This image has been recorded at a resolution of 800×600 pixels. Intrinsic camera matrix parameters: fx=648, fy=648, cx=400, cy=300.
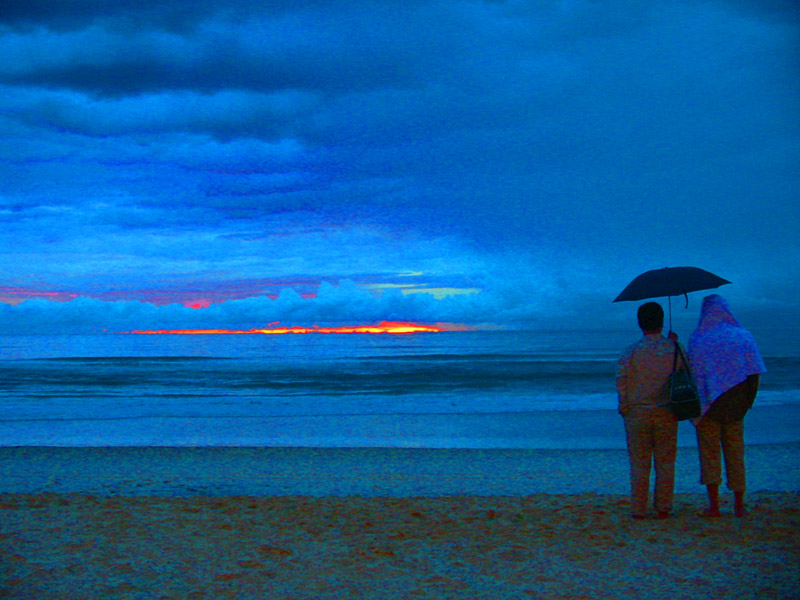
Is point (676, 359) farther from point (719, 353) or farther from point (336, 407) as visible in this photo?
point (336, 407)

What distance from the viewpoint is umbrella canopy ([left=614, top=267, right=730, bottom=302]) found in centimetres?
577

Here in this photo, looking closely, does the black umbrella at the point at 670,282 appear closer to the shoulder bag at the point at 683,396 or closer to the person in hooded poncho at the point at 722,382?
the person in hooded poncho at the point at 722,382

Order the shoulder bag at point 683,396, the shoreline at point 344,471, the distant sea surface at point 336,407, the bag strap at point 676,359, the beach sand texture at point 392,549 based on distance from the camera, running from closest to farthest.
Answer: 1. the beach sand texture at point 392,549
2. the shoulder bag at point 683,396
3. the bag strap at point 676,359
4. the shoreline at point 344,471
5. the distant sea surface at point 336,407

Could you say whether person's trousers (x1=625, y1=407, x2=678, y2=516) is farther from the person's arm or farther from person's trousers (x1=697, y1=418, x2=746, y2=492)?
person's trousers (x1=697, y1=418, x2=746, y2=492)

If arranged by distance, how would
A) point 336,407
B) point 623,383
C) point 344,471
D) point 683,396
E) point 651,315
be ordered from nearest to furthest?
point 683,396
point 651,315
point 623,383
point 344,471
point 336,407

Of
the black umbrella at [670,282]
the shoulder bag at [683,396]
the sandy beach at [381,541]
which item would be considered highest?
the black umbrella at [670,282]

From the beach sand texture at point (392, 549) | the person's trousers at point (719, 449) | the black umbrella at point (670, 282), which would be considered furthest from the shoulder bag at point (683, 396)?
the beach sand texture at point (392, 549)

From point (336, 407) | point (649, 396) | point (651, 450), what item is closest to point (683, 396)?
point (649, 396)

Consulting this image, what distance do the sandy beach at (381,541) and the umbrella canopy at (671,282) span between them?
81.0 inches

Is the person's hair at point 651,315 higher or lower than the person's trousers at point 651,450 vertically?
higher

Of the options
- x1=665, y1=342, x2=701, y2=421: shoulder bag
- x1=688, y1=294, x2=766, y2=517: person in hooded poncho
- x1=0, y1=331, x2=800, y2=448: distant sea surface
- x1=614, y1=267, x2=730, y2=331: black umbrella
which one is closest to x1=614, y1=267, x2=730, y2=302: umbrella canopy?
x1=614, y1=267, x2=730, y2=331: black umbrella

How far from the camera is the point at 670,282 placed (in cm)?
582

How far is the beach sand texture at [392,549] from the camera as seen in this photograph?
4.31 m

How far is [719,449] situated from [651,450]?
23.3 inches
